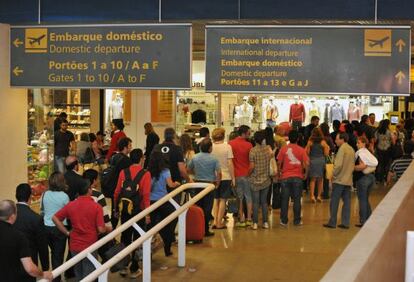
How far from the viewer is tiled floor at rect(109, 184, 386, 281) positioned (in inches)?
365

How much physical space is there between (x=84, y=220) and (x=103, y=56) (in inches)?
103

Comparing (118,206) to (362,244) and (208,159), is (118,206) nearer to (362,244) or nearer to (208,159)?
(208,159)

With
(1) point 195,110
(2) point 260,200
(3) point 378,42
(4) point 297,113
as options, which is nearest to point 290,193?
(2) point 260,200

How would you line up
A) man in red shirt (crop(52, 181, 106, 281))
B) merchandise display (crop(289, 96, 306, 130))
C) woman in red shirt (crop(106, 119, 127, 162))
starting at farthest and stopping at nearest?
merchandise display (crop(289, 96, 306, 130)) → woman in red shirt (crop(106, 119, 127, 162)) → man in red shirt (crop(52, 181, 106, 281))

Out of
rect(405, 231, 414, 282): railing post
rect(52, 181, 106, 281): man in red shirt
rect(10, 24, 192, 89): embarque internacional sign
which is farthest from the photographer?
rect(10, 24, 192, 89): embarque internacional sign

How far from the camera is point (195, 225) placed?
35.6 ft

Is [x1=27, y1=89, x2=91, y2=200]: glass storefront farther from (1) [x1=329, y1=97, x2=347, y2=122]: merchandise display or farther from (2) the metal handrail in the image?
(1) [x1=329, y1=97, x2=347, y2=122]: merchandise display

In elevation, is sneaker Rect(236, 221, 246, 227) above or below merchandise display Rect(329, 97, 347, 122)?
below

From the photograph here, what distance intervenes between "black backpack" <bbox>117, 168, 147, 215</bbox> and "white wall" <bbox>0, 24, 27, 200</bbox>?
2345mm

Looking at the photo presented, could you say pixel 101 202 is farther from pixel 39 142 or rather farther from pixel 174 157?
pixel 39 142

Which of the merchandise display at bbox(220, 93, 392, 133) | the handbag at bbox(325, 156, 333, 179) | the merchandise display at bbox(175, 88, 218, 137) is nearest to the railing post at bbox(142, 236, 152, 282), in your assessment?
the handbag at bbox(325, 156, 333, 179)

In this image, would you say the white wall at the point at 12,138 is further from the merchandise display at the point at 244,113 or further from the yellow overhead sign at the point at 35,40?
the merchandise display at the point at 244,113

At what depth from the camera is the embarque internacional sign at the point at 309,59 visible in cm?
893

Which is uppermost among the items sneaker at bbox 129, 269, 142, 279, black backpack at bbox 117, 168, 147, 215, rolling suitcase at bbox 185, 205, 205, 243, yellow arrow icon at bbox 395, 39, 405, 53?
yellow arrow icon at bbox 395, 39, 405, 53
